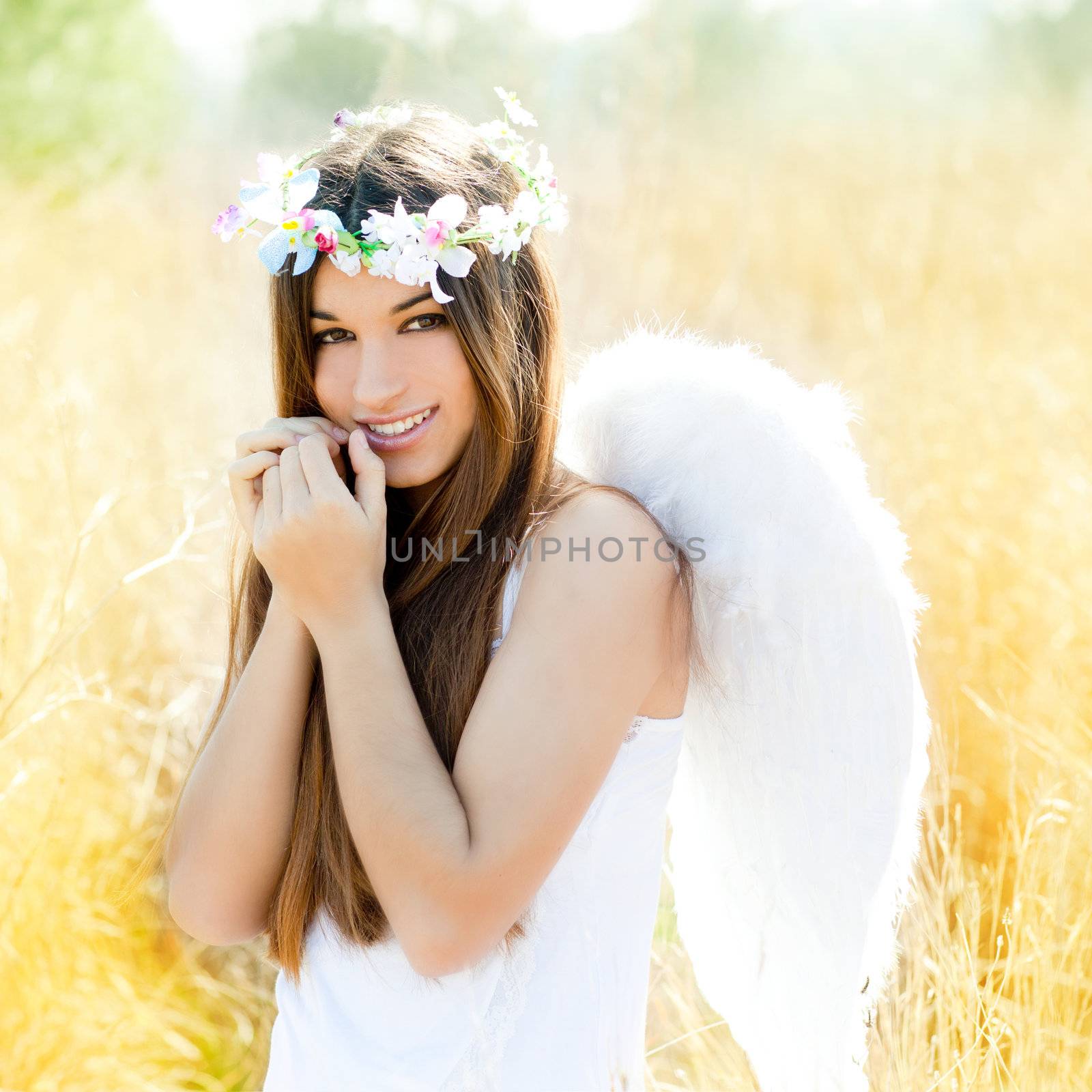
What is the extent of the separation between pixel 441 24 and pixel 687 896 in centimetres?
342

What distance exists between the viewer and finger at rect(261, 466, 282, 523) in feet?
4.40

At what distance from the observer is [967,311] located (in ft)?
13.9

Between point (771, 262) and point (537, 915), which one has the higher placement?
point (771, 262)

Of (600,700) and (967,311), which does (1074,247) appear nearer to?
(967,311)

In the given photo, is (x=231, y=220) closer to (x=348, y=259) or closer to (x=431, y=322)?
(x=348, y=259)

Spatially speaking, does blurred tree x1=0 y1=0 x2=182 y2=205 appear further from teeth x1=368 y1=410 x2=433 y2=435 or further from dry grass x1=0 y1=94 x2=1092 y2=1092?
teeth x1=368 y1=410 x2=433 y2=435

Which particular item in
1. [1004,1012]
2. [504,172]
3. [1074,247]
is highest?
[1074,247]

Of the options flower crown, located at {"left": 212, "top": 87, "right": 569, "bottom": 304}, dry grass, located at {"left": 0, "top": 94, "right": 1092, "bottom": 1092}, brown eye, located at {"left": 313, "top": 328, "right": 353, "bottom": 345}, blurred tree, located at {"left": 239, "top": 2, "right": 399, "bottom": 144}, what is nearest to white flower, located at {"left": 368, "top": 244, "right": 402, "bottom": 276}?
flower crown, located at {"left": 212, "top": 87, "right": 569, "bottom": 304}

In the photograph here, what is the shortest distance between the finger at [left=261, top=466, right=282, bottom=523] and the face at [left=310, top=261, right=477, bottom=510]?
0.14 m

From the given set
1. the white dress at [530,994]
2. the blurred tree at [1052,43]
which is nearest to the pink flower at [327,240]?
the white dress at [530,994]

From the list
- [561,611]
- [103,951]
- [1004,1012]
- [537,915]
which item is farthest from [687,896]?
[103,951]

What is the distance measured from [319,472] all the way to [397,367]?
18 cm

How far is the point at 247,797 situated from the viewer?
1.35 metres

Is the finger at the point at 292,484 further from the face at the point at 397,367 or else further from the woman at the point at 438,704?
the face at the point at 397,367
